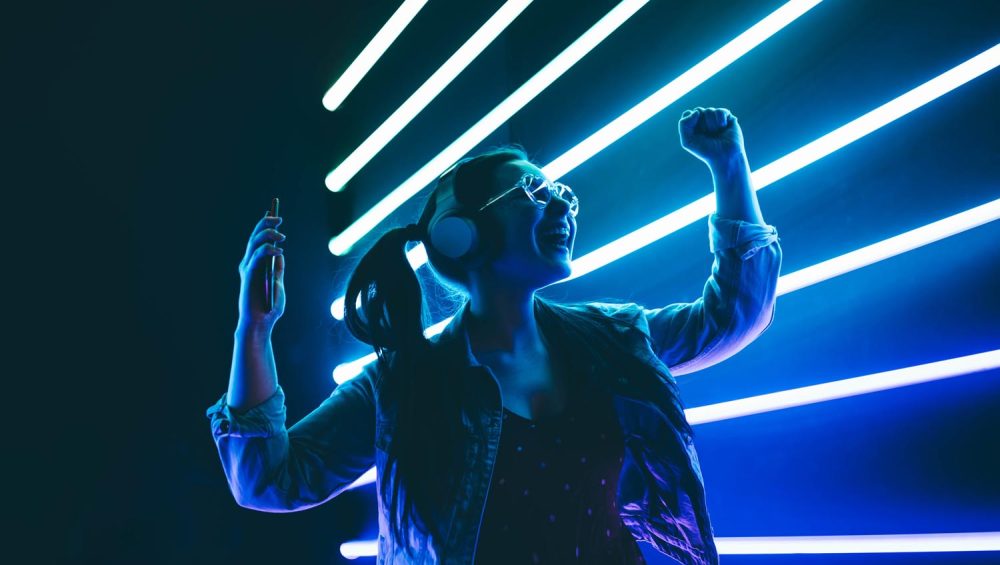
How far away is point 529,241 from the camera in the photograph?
1229 mm

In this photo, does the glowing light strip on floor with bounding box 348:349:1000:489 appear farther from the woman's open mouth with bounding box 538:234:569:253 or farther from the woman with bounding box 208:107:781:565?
the woman's open mouth with bounding box 538:234:569:253

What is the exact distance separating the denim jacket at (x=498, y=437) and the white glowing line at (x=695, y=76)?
38cm

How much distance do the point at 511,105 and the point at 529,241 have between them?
2.50ft

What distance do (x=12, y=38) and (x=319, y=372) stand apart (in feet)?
5.68

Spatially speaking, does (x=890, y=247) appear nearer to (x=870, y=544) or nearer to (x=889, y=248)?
(x=889, y=248)

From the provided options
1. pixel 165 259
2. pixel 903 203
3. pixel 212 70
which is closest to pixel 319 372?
pixel 165 259

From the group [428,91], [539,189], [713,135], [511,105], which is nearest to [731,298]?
[713,135]

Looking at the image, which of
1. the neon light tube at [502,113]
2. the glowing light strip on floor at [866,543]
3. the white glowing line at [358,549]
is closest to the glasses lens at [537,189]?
the neon light tube at [502,113]

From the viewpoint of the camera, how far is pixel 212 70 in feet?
8.04

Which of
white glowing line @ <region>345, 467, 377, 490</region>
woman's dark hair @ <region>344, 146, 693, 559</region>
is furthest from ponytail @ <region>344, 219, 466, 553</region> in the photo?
white glowing line @ <region>345, 467, 377, 490</region>

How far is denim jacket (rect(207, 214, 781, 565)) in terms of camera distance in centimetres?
108

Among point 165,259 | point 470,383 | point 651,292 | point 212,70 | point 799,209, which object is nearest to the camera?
point 470,383

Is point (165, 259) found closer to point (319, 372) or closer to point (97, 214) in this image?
point (97, 214)

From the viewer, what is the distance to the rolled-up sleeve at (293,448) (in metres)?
1.07
